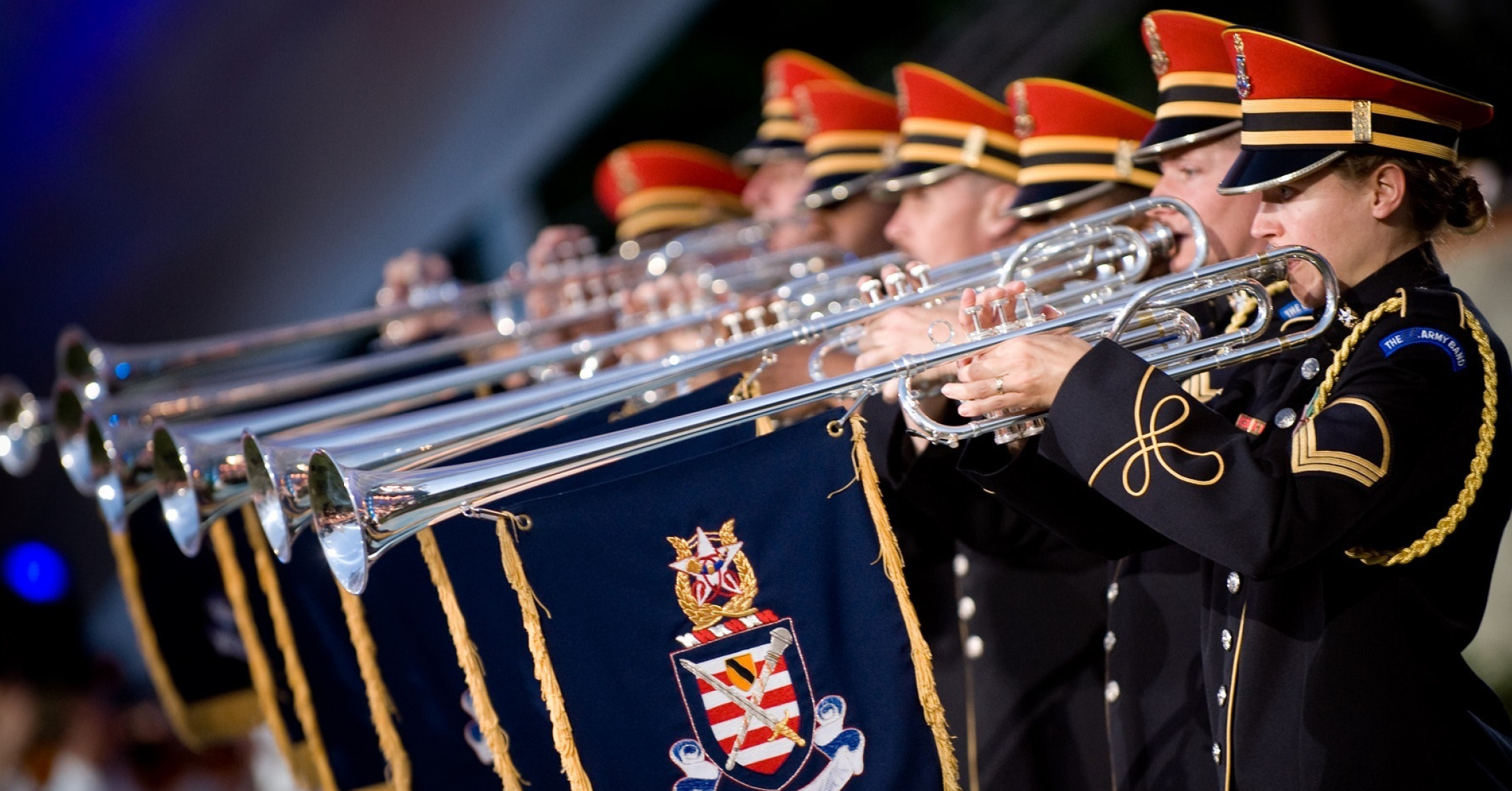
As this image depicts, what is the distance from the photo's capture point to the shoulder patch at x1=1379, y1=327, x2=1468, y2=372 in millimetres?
2467

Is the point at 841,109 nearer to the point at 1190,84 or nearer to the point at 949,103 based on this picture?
the point at 949,103

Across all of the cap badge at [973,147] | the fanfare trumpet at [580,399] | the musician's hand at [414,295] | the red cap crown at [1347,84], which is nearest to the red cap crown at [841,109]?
the cap badge at [973,147]

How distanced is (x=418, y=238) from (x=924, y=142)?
670 centimetres

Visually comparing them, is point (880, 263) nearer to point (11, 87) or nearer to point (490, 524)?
point (490, 524)

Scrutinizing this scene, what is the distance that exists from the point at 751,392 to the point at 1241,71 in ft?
3.84

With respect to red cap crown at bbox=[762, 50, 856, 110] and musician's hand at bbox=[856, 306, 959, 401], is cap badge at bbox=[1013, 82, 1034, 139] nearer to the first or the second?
musician's hand at bbox=[856, 306, 959, 401]

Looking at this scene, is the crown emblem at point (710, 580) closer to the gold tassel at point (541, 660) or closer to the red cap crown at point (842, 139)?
the gold tassel at point (541, 660)

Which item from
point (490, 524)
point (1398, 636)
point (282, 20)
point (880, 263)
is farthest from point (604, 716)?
point (282, 20)

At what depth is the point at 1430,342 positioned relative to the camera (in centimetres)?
247

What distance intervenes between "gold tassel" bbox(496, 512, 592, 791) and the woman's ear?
63.6 inches

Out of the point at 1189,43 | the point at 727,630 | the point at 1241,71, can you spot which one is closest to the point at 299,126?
the point at 1189,43

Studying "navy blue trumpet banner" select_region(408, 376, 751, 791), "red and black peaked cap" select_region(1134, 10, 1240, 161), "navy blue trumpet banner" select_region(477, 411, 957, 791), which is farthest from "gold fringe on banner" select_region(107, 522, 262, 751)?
"red and black peaked cap" select_region(1134, 10, 1240, 161)

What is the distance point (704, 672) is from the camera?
2.65 metres

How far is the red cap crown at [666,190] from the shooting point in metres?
6.26
